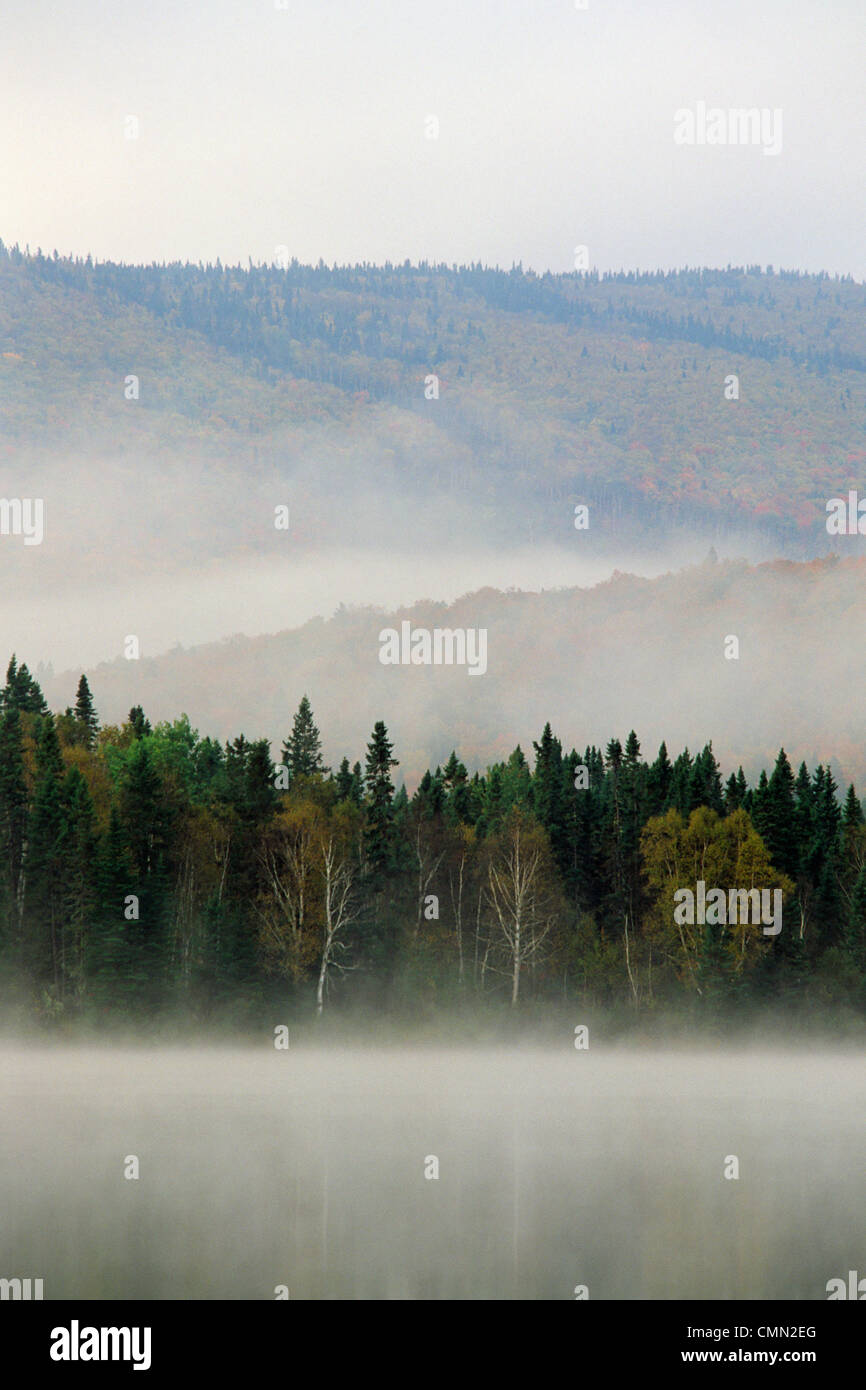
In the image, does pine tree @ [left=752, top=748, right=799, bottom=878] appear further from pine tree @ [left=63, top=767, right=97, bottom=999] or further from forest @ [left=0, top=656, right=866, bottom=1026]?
pine tree @ [left=63, top=767, right=97, bottom=999]

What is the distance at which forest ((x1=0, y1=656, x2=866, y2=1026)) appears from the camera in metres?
85.7

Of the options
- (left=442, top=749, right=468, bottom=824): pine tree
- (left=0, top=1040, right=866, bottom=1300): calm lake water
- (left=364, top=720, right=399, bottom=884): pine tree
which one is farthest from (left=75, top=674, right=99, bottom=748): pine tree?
(left=0, top=1040, right=866, bottom=1300): calm lake water

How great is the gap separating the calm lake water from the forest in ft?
10.3

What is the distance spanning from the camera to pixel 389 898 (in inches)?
3615

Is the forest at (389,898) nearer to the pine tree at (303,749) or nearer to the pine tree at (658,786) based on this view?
the pine tree at (658,786)

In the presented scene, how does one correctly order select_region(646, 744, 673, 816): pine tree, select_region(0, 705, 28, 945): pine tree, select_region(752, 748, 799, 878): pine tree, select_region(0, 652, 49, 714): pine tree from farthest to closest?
select_region(0, 652, 49, 714): pine tree < select_region(646, 744, 673, 816): pine tree < select_region(752, 748, 799, 878): pine tree < select_region(0, 705, 28, 945): pine tree

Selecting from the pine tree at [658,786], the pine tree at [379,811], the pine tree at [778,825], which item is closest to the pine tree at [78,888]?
the pine tree at [379,811]

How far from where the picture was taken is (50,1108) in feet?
227

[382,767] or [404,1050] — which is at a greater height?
[382,767]

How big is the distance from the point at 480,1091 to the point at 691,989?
593 inches

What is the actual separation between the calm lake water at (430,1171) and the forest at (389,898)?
3.13 metres

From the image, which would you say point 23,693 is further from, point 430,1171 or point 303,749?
point 430,1171
